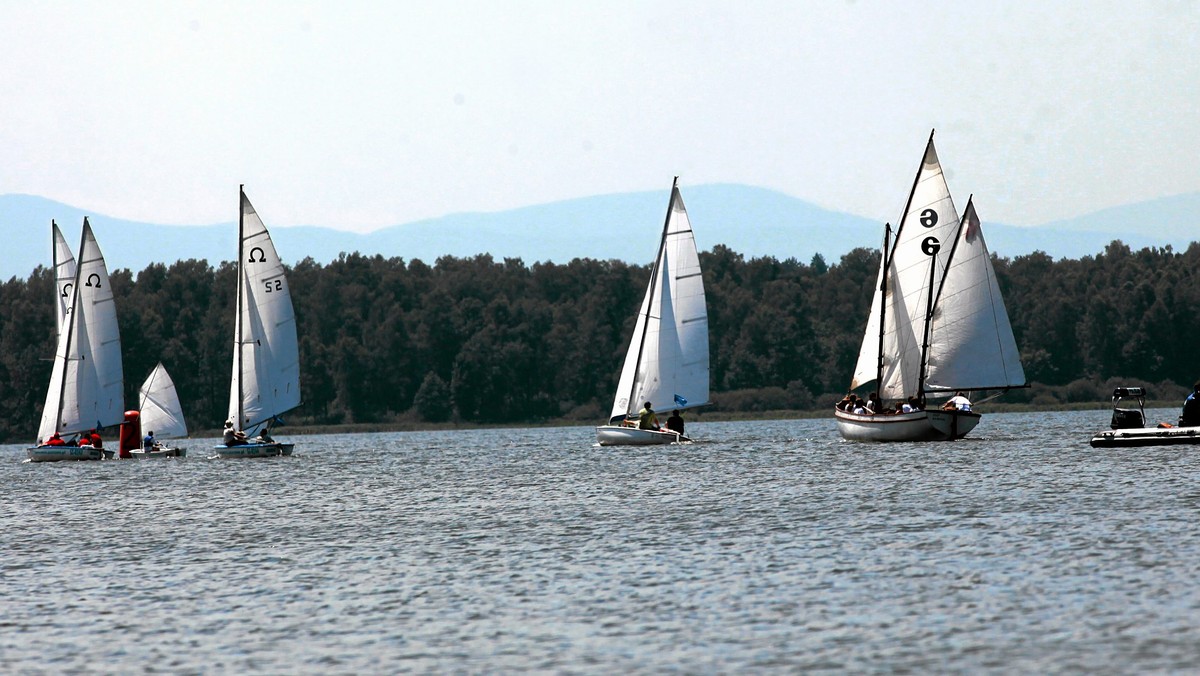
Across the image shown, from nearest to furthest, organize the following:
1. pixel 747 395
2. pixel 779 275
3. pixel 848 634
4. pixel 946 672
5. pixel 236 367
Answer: pixel 946 672
pixel 848 634
pixel 236 367
pixel 747 395
pixel 779 275

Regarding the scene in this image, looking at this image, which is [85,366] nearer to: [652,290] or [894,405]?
[652,290]

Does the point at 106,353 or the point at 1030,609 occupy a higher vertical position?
the point at 106,353

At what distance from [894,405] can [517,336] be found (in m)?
102

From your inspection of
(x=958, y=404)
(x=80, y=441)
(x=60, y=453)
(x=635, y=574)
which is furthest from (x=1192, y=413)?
(x=80, y=441)

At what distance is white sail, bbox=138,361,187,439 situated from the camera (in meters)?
90.8

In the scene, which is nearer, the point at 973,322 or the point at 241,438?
the point at 973,322

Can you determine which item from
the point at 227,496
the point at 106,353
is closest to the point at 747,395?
the point at 106,353

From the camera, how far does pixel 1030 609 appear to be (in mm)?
22750

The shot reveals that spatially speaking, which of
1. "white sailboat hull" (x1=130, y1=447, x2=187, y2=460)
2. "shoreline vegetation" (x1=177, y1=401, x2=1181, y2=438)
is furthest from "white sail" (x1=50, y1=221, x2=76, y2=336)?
"shoreline vegetation" (x1=177, y1=401, x2=1181, y2=438)

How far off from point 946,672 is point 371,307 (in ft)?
535

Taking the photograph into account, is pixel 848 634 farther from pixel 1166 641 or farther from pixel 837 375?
pixel 837 375

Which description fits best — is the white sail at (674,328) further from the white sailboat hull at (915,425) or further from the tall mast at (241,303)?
the tall mast at (241,303)

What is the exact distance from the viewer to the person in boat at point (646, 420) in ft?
237

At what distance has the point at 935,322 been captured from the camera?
6600 centimetres
